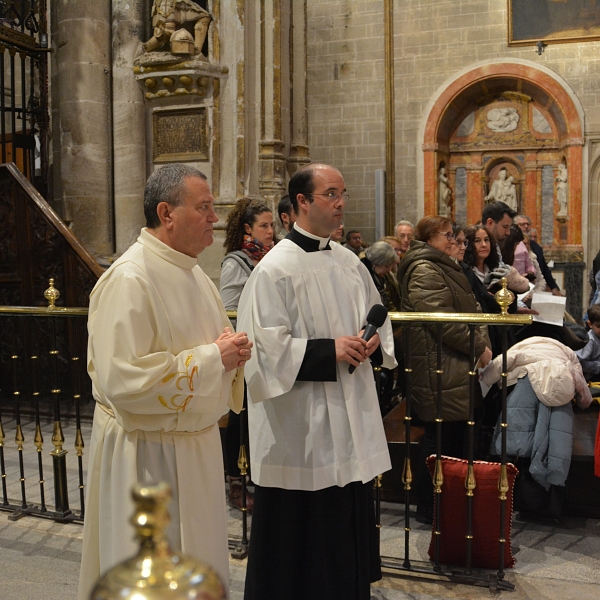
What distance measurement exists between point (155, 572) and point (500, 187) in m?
12.3

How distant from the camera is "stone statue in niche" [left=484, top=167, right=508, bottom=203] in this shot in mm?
12242

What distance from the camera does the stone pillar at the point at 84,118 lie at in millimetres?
6715

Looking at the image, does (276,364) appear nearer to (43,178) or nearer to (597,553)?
(597,553)

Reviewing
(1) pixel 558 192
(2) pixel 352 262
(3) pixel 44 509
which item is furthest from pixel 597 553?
(1) pixel 558 192

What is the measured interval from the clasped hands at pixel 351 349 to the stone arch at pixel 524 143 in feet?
32.3

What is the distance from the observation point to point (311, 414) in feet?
8.23

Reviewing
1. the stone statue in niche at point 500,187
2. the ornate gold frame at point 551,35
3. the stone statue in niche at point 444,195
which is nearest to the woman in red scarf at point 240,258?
the stone statue in niche at point 444,195

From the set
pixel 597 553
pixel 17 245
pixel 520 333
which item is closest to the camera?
pixel 597 553

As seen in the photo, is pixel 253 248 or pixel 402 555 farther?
pixel 253 248

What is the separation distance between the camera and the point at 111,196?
6984 millimetres

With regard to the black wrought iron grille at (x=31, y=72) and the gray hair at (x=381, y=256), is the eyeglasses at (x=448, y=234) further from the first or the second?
the black wrought iron grille at (x=31, y=72)

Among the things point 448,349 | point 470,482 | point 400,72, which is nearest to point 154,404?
point 470,482

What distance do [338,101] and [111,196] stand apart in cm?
629

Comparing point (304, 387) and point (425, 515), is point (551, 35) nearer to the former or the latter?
point (425, 515)
